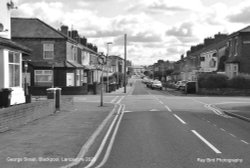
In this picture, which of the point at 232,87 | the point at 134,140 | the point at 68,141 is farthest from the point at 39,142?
the point at 232,87

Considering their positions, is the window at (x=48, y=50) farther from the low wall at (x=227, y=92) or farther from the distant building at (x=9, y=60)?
the distant building at (x=9, y=60)

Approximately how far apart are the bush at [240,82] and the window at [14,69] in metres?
33.8

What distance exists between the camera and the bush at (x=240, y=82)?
164 ft

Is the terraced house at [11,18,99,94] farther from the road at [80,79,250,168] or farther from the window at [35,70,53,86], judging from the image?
the road at [80,79,250,168]

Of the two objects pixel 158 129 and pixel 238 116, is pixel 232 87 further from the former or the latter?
pixel 158 129

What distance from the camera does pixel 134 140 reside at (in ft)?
41.8

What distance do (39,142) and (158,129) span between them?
17.7 feet

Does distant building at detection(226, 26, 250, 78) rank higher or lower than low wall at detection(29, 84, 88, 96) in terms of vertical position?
higher

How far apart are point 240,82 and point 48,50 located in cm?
2360

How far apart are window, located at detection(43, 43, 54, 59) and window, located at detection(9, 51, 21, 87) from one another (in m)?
29.1

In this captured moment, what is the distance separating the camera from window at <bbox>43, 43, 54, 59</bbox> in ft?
167

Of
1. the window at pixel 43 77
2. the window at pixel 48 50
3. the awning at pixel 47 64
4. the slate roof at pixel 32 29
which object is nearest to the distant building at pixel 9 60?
the awning at pixel 47 64

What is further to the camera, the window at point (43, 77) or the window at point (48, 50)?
the window at point (48, 50)

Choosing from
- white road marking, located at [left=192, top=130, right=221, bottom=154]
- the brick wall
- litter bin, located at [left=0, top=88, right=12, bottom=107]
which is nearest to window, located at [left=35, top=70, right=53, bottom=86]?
the brick wall
